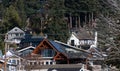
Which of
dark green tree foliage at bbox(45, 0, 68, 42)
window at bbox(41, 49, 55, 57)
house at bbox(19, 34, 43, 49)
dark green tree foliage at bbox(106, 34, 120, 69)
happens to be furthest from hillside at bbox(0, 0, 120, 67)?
dark green tree foliage at bbox(106, 34, 120, 69)

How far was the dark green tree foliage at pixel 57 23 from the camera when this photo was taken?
38219 mm

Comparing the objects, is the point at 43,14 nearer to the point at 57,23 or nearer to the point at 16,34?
the point at 16,34

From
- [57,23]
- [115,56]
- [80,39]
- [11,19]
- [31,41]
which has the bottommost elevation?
[80,39]

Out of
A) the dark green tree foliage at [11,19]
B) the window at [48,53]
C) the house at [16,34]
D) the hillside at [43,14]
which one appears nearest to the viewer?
the window at [48,53]

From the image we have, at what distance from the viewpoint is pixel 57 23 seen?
38.7m

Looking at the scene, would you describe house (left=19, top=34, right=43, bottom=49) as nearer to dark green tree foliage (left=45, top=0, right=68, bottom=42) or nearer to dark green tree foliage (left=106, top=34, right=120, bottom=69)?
dark green tree foliage (left=45, top=0, right=68, bottom=42)

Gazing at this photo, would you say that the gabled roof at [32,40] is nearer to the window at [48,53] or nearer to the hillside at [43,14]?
the hillside at [43,14]

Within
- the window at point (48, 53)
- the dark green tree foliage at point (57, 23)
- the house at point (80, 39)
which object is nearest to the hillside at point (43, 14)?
the dark green tree foliage at point (57, 23)

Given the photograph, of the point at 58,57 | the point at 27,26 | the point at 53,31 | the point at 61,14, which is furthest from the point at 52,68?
the point at 27,26

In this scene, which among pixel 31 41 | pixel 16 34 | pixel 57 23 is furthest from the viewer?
pixel 16 34

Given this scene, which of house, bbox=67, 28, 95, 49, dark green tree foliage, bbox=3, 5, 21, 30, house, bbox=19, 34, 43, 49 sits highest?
dark green tree foliage, bbox=3, 5, 21, 30

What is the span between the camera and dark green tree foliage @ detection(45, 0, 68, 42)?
38219 millimetres

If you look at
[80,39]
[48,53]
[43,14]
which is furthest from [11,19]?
[48,53]

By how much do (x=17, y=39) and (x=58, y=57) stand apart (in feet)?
41.4
